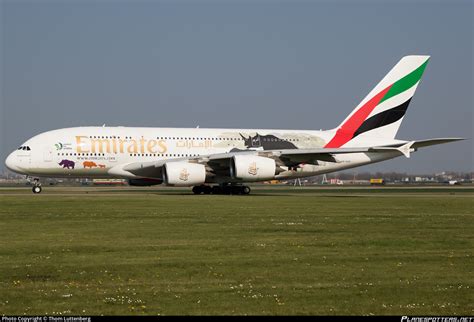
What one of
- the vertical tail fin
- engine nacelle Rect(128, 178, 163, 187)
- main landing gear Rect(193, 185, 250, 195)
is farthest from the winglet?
engine nacelle Rect(128, 178, 163, 187)

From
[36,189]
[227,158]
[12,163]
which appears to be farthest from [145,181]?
[12,163]

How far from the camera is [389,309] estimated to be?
33.3 feet

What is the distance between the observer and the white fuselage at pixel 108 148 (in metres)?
42.2

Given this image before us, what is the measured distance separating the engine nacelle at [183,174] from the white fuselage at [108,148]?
2.63 m

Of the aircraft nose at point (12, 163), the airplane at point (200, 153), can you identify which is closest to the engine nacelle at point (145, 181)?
the airplane at point (200, 153)

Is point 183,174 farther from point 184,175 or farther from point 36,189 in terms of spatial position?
point 36,189

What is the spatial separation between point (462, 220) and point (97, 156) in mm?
24590

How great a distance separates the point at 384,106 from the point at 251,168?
12.1 meters

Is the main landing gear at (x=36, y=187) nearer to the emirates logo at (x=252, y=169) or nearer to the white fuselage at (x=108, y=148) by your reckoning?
the white fuselage at (x=108, y=148)

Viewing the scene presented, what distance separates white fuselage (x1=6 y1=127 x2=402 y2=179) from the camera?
42156mm

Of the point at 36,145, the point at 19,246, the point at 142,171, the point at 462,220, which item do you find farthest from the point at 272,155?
the point at 19,246

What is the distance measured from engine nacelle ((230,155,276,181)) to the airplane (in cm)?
6

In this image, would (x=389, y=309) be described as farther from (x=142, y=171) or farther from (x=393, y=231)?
(x=142, y=171)

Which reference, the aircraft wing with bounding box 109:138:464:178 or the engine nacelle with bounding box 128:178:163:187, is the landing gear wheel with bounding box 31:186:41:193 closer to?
the aircraft wing with bounding box 109:138:464:178
